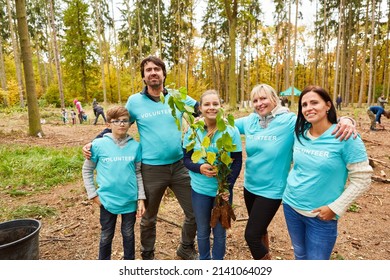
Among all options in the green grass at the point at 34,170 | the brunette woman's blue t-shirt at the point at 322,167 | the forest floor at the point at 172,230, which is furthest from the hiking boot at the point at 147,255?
the green grass at the point at 34,170

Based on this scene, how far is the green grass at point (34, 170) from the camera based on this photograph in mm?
5566

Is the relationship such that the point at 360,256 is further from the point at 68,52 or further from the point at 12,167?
the point at 68,52

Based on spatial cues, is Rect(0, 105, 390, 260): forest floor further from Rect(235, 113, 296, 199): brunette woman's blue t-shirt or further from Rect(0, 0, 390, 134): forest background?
Rect(0, 0, 390, 134): forest background

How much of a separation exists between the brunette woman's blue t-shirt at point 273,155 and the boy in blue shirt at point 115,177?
1.19m

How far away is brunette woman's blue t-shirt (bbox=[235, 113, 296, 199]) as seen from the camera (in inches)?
87.3

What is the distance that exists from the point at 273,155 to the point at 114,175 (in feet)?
4.92

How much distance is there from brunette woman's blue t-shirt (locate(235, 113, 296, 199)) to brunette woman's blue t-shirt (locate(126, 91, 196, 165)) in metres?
0.88

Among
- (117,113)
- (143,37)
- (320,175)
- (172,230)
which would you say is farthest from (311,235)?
(143,37)

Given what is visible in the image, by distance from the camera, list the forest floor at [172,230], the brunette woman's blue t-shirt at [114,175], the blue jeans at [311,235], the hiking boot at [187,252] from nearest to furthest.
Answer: the blue jeans at [311,235], the brunette woman's blue t-shirt at [114,175], the hiking boot at [187,252], the forest floor at [172,230]

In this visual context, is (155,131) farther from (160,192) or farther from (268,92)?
(268,92)

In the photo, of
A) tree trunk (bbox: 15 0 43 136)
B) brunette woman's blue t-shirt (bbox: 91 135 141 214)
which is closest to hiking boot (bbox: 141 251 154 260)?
brunette woman's blue t-shirt (bbox: 91 135 141 214)

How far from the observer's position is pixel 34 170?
247 inches

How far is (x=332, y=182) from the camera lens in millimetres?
1862

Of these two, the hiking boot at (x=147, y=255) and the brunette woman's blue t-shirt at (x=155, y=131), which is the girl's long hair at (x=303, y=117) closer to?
the brunette woman's blue t-shirt at (x=155, y=131)
